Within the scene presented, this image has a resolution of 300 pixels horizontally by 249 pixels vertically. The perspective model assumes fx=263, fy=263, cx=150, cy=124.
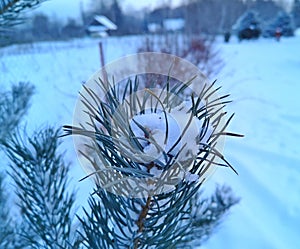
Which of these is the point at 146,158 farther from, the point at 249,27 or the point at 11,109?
the point at 249,27

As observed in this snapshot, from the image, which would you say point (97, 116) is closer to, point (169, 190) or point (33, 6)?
point (169, 190)

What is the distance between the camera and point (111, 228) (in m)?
0.17

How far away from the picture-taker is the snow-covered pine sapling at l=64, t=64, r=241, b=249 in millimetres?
138

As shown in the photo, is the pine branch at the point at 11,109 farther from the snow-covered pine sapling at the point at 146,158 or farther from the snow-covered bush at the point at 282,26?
the snow-covered bush at the point at 282,26

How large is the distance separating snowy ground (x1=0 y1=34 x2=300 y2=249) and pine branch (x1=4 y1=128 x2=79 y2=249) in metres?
0.14

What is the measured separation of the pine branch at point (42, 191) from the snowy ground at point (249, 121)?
144mm

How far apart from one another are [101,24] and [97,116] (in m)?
2.14

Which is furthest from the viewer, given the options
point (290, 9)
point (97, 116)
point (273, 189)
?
point (290, 9)

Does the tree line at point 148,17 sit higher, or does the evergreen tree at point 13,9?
the tree line at point 148,17

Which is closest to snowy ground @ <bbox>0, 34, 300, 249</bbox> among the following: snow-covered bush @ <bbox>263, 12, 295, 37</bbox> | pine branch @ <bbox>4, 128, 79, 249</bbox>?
pine branch @ <bbox>4, 128, 79, 249</bbox>

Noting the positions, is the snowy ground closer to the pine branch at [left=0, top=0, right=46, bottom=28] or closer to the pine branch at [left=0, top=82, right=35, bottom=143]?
the pine branch at [left=0, top=82, right=35, bottom=143]

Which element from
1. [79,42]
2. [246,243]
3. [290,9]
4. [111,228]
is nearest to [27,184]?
[111,228]

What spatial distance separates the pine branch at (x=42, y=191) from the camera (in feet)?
0.83

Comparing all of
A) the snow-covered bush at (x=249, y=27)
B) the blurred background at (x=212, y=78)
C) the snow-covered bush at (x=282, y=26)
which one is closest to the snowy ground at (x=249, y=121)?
the blurred background at (x=212, y=78)
